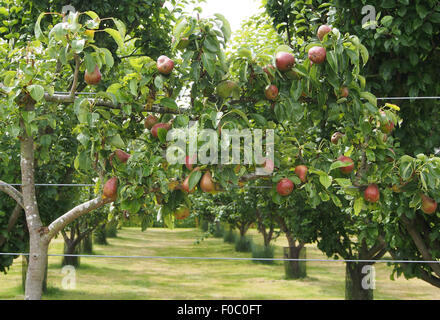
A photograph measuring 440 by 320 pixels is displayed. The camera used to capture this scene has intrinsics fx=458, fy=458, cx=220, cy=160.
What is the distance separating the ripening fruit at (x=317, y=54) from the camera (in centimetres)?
197

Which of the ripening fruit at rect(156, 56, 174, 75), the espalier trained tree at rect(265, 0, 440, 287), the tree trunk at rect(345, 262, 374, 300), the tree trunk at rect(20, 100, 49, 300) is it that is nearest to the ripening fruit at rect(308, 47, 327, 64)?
the ripening fruit at rect(156, 56, 174, 75)

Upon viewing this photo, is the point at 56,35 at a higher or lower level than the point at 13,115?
higher

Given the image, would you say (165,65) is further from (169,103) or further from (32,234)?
(32,234)

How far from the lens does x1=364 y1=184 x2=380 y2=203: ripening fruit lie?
220 centimetres

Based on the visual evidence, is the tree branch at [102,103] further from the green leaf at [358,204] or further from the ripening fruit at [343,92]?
the green leaf at [358,204]

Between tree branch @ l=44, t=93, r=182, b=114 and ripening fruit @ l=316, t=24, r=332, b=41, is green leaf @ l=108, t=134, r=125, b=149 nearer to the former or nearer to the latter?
tree branch @ l=44, t=93, r=182, b=114

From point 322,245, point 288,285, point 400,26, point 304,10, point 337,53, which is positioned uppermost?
point 304,10

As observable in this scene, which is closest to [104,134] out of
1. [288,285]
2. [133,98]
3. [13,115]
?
[133,98]

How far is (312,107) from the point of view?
7.54 feet

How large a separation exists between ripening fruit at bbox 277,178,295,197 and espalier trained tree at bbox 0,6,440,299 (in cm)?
2

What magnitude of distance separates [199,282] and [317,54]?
11.5 meters

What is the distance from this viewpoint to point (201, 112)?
81.5 inches
